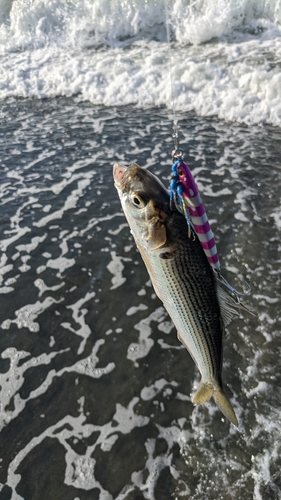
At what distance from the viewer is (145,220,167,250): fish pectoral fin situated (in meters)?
2.65

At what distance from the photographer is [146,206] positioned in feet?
8.76

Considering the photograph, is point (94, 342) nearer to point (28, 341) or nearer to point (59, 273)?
point (28, 341)

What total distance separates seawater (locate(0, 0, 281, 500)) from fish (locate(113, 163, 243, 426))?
164 cm

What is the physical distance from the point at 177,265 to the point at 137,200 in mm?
564

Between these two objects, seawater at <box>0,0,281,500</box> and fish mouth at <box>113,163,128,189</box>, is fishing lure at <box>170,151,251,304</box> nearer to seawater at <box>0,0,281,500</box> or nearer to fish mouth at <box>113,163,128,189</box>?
fish mouth at <box>113,163,128,189</box>

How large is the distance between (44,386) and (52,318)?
122cm

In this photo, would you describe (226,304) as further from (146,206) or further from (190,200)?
(146,206)

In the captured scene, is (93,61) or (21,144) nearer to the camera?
(21,144)

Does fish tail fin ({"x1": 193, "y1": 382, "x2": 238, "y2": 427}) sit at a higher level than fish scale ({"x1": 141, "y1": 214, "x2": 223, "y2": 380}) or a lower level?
lower

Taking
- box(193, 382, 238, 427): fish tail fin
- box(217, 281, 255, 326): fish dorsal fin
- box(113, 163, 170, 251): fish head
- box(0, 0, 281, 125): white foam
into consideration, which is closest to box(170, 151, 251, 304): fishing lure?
box(113, 163, 170, 251): fish head

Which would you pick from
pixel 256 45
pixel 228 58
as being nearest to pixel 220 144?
pixel 228 58

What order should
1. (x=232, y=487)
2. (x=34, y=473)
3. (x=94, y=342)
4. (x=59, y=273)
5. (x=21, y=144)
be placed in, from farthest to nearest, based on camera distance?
(x=21, y=144), (x=59, y=273), (x=94, y=342), (x=34, y=473), (x=232, y=487)

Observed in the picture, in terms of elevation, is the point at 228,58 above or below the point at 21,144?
above

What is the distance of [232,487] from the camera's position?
3961 mm
